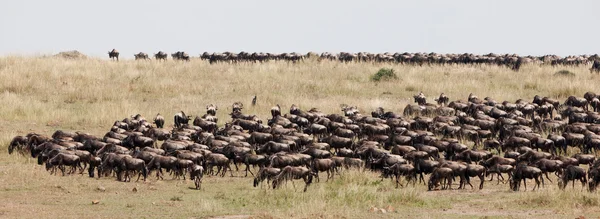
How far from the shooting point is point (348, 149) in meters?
28.9

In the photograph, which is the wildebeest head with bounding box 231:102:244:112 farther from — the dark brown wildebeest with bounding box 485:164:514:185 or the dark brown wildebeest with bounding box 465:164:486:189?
the dark brown wildebeest with bounding box 465:164:486:189

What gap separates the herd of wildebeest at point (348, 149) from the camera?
2502 centimetres

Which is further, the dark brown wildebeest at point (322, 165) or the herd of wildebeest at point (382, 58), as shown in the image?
the herd of wildebeest at point (382, 58)

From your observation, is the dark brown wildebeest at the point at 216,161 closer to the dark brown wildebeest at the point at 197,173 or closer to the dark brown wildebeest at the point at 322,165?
the dark brown wildebeest at the point at 197,173

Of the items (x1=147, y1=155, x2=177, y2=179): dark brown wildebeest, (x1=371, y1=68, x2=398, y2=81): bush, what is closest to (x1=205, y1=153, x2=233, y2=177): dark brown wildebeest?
(x1=147, y1=155, x2=177, y2=179): dark brown wildebeest

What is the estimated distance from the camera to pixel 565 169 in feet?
80.9

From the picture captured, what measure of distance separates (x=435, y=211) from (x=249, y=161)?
7530 mm

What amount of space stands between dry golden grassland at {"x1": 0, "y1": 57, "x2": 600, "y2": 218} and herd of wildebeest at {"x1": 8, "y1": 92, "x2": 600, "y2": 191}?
1.89 ft

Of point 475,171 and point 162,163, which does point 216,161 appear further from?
point 475,171

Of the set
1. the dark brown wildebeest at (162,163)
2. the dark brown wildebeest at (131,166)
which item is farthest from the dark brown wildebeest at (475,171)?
the dark brown wildebeest at (131,166)

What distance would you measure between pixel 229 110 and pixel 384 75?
12.9 m

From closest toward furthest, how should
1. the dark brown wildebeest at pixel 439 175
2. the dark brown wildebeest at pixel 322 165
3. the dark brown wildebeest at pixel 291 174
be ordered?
the dark brown wildebeest at pixel 291 174, the dark brown wildebeest at pixel 439 175, the dark brown wildebeest at pixel 322 165

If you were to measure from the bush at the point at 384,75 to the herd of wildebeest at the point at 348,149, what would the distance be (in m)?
13.8

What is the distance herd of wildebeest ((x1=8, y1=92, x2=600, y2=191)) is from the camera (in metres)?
25.0
